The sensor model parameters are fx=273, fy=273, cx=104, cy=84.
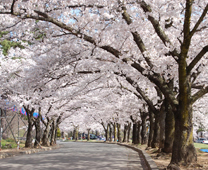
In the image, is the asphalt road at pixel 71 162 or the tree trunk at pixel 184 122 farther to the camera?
the asphalt road at pixel 71 162

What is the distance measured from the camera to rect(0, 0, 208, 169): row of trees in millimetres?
8602

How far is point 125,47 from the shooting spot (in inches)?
509

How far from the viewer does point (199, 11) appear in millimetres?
12836

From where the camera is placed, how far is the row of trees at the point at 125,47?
8602 millimetres

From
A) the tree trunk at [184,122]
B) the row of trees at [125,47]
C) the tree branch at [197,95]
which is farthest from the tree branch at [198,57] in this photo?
the tree branch at [197,95]

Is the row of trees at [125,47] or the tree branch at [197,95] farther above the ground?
the row of trees at [125,47]

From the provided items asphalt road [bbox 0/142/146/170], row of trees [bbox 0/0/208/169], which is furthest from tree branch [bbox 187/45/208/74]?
asphalt road [bbox 0/142/146/170]

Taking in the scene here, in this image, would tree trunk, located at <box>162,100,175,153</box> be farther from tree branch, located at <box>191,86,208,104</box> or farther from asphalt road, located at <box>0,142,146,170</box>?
tree branch, located at <box>191,86,208,104</box>

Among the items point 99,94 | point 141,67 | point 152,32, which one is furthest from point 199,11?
point 99,94

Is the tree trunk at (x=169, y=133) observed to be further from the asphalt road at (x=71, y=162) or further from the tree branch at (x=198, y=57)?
the tree branch at (x=198, y=57)

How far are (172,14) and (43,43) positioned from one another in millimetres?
6207

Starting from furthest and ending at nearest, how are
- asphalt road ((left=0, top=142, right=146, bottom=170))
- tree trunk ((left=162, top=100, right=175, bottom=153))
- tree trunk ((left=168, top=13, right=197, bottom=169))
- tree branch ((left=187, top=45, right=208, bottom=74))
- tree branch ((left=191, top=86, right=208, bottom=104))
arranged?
tree trunk ((left=162, top=100, right=175, bottom=153)), asphalt road ((left=0, top=142, right=146, bottom=170)), tree branch ((left=191, top=86, right=208, bottom=104)), tree trunk ((left=168, top=13, right=197, bottom=169)), tree branch ((left=187, top=45, right=208, bottom=74))

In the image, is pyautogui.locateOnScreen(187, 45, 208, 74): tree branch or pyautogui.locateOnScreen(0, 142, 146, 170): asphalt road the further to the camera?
pyautogui.locateOnScreen(0, 142, 146, 170): asphalt road

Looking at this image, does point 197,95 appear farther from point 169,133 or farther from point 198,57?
point 169,133
